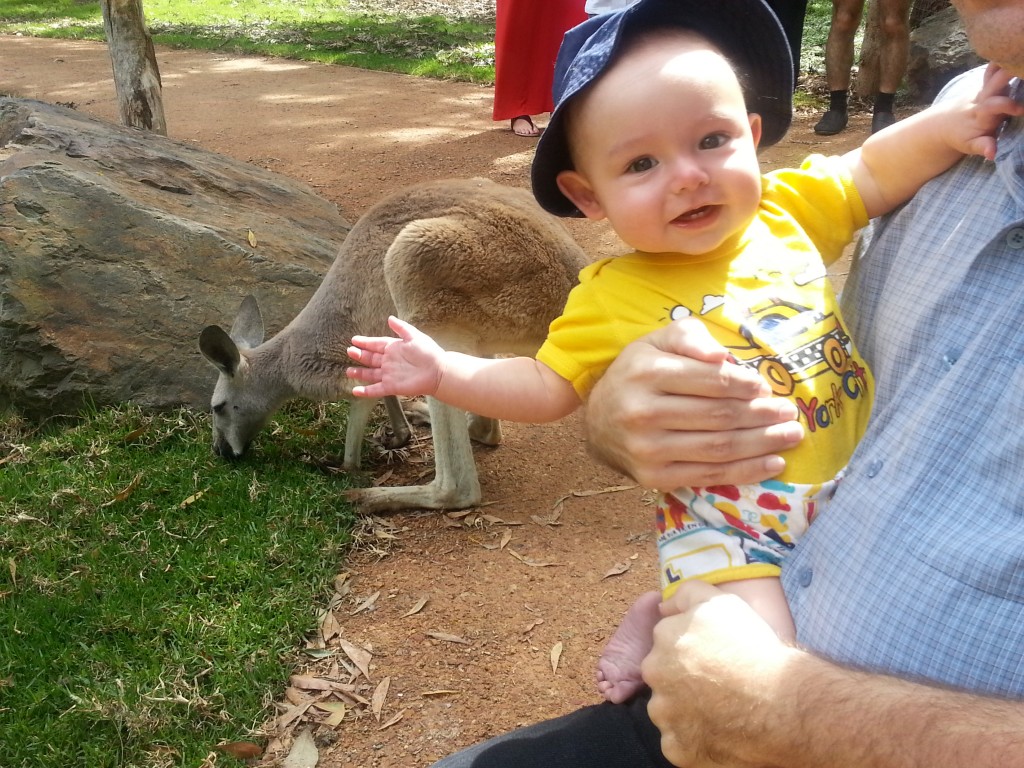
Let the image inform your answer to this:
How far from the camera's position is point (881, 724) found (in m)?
1.06

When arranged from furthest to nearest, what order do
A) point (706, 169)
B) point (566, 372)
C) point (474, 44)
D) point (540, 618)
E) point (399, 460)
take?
point (474, 44), point (399, 460), point (540, 618), point (566, 372), point (706, 169)

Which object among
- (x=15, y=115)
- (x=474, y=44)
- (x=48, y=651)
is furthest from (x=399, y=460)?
(x=474, y=44)

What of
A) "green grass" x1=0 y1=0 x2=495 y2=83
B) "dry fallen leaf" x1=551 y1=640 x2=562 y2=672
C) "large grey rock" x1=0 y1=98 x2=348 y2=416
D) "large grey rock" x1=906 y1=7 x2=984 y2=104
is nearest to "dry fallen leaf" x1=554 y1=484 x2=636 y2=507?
"dry fallen leaf" x1=551 y1=640 x2=562 y2=672

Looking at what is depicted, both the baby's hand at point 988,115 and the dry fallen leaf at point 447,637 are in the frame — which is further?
the dry fallen leaf at point 447,637

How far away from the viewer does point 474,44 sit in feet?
40.9

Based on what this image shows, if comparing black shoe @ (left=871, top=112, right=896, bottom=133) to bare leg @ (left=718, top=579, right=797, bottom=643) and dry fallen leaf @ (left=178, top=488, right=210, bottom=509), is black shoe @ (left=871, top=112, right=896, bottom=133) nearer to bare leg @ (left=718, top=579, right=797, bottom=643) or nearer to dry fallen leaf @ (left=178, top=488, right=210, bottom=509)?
dry fallen leaf @ (left=178, top=488, right=210, bottom=509)

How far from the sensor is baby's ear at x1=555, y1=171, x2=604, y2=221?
1.64m

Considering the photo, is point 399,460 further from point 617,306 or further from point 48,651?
point 617,306

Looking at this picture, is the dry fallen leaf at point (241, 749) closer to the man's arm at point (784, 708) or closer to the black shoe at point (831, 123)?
the man's arm at point (784, 708)

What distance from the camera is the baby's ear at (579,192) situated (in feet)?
5.37

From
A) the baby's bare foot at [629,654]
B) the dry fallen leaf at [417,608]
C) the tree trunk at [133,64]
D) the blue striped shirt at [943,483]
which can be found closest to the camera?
the blue striped shirt at [943,483]

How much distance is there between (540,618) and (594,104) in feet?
6.14

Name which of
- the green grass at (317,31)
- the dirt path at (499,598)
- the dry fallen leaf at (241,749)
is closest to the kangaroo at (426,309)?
the dirt path at (499,598)

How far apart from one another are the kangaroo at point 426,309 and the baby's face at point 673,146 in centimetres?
200
